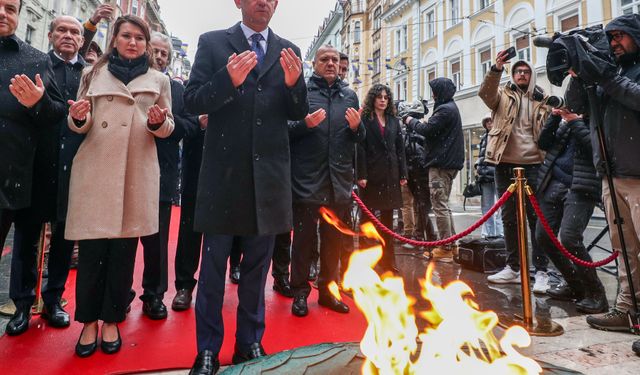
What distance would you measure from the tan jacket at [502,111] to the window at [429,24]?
69.8 ft

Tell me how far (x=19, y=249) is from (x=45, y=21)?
88.9 feet

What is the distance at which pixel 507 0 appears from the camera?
722 inches

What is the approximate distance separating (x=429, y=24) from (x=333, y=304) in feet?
80.0

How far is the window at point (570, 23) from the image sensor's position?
50.4ft

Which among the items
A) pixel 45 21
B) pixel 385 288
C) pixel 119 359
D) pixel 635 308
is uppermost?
pixel 45 21

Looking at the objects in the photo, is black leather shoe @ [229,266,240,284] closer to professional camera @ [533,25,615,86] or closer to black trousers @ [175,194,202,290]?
black trousers @ [175,194,202,290]

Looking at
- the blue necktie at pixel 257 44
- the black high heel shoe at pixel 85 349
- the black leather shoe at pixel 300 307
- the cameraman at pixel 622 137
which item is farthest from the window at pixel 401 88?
the black high heel shoe at pixel 85 349

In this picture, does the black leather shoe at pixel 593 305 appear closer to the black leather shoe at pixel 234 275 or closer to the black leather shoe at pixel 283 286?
the black leather shoe at pixel 283 286

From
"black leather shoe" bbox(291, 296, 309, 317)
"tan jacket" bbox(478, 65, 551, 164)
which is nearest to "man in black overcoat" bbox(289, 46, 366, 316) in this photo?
"black leather shoe" bbox(291, 296, 309, 317)

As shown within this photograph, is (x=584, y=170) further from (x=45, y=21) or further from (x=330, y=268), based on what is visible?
(x=45, y=21)

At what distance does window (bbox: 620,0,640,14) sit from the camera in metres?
13.4

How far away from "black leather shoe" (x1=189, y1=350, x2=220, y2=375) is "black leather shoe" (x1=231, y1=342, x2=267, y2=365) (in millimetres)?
146

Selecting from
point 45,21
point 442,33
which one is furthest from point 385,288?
point 45,21

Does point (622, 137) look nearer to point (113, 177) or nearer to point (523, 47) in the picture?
point (113, 177)
